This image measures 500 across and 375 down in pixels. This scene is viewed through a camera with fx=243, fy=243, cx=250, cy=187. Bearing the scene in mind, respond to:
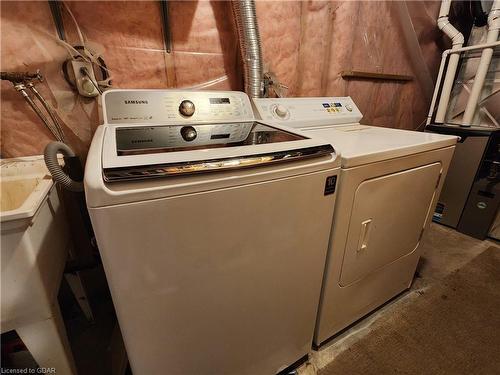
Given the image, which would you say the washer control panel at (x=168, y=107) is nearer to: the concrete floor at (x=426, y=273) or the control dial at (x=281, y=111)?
the control dial at (x=281, y=111)

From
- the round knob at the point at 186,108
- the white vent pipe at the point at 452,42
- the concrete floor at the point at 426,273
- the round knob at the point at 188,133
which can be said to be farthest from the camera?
the white vent pipe at the point at 452,42

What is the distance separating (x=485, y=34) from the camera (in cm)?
204

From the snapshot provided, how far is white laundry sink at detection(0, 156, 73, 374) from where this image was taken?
57cm

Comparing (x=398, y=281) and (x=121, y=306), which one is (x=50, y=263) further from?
(x=398, y=281)

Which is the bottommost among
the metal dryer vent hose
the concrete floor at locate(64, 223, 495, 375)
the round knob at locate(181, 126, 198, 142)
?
the concrete floor at locate(64, 223, 495, 375)

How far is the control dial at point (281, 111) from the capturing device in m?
1.24

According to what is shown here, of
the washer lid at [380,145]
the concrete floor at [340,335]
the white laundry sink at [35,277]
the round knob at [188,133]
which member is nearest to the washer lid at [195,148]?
the round knob at [188,133]

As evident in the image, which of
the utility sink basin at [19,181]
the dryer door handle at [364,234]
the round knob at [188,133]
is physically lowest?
the dryer door handle at [364,234]

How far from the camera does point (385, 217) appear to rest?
1.03 metres

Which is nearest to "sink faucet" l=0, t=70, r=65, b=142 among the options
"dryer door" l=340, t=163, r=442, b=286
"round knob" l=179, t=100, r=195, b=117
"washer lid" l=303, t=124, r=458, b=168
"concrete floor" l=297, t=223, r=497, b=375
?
"round knob" l=179, t=100, r=195, b=117

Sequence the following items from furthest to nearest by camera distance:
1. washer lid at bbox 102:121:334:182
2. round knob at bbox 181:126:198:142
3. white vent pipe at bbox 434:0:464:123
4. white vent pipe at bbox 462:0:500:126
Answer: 1. white vent pipe at bbox 434:0:464:123
2. white vent pipe at bbox 462:0:500:126
3. round knob at bbox 181:126:198:142
4. washer lid at bbox 102:121:334:182

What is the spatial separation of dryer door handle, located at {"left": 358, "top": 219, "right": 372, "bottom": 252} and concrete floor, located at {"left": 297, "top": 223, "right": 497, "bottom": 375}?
21.6 inches

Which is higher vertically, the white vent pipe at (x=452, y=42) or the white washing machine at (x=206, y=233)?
the white vent pipe at (x=452, y=42)

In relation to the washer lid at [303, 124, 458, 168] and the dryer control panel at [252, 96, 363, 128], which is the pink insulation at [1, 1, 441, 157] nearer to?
the dryer control panel at [252, 96, 363, 128]
